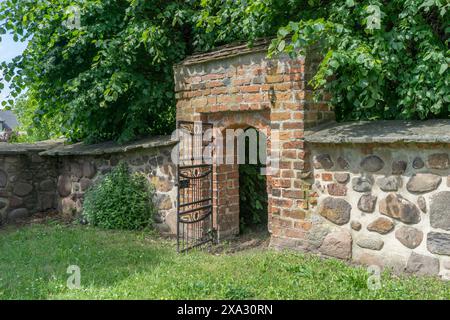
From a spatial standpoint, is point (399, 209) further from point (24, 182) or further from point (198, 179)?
Result: point (24, 182)

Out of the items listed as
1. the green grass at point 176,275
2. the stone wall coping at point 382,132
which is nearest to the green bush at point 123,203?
the green grass at point 176,275

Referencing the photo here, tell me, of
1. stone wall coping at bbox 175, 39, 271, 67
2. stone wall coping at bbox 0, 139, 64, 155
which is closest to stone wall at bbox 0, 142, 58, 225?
stone wall coping at bbox 0, 139, 64, 155

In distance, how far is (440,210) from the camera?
364 centimetres

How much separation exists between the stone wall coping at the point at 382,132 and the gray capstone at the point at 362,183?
39 centimetres

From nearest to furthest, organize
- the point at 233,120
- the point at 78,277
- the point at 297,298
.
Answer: the point at 297,298, the point at 78,277, the point at 233,120

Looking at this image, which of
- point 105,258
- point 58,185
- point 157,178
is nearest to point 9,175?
point 58,185

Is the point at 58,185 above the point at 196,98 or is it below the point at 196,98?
below

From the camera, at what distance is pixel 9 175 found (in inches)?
284

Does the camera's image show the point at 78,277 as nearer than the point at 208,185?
Yes

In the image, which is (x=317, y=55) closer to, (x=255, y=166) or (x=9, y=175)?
(x=255, y=166)

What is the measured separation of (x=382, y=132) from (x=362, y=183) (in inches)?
21.4

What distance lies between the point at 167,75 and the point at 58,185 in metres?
2.97

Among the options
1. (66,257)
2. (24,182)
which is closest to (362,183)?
(66,257)

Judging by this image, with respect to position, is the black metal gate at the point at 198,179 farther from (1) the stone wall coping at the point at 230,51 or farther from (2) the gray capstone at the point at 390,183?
(2) the gray capstone at the point at 390,183
